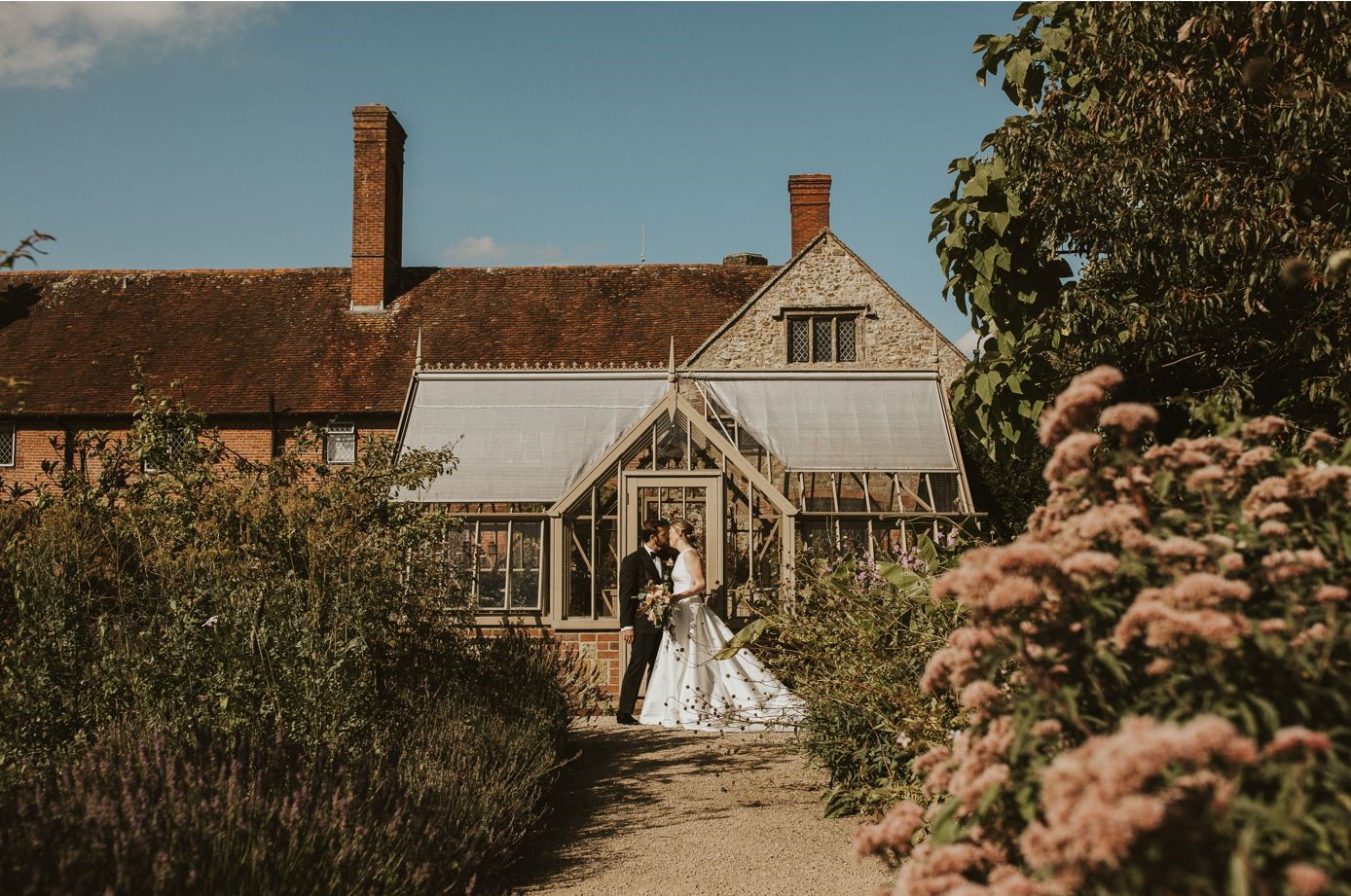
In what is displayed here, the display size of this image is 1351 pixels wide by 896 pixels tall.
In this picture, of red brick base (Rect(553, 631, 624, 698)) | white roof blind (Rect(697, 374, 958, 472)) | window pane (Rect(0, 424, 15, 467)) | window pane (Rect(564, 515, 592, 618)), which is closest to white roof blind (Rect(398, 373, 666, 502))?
window pane (Rect(564, 515, 592, 618))

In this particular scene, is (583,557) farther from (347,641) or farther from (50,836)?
(50,836)

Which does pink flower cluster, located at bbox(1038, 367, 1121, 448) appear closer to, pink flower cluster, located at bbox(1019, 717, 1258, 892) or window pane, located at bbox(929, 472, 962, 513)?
pink flower cluster, located at bbox(1019, 717, 1258, 892)

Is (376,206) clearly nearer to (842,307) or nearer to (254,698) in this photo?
(842,307)

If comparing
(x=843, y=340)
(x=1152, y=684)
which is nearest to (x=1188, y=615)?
(x=1152, y=684)

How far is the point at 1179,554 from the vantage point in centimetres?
239

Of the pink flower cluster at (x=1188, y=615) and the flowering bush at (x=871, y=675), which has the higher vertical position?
the pink flower cluster at (x=1188, y=615)

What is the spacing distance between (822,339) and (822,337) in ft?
0.12

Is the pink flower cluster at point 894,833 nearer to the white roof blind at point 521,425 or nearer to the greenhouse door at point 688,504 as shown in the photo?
the greenhouse door at point 688,504

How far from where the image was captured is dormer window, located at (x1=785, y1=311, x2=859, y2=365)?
71.8 feet

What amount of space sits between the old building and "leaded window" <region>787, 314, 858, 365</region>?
1.7 inches

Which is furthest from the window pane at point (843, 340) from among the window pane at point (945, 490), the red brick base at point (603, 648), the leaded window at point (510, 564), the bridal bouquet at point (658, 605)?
the bridal bouquet at point (658, 605)

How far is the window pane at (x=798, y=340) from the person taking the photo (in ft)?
71.9

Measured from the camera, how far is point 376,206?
26078 mm

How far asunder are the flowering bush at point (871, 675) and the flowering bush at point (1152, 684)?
119 inches
